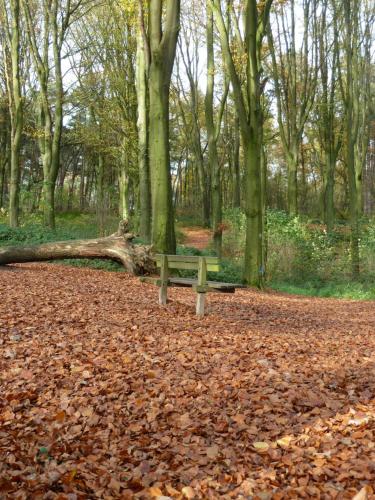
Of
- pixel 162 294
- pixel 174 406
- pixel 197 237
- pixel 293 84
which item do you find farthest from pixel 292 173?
pixel 174 406

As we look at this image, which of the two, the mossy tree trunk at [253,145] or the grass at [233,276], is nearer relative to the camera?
the mossy tree trunk at [253,145]

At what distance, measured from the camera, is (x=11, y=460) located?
10.3 ft

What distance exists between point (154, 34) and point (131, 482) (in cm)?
1008

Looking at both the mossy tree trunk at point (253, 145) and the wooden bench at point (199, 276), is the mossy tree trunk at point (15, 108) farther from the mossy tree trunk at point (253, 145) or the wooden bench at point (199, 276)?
Answer: the wooden bench at point (199, 276)

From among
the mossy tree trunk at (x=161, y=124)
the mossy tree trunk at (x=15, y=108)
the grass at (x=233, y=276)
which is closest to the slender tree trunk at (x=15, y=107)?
the mossy tree trunk at (x=15, y=108)

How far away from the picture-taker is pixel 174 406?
13.1 feet

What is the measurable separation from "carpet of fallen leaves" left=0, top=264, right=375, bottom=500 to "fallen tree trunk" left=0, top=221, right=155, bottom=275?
11.2 ft

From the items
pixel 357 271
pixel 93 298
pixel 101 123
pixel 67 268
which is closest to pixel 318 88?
pixel 101 123

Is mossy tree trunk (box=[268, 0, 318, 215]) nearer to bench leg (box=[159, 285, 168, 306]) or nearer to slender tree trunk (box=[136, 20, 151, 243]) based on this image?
slender tree trunk (box=[136, 20, 151, 243])

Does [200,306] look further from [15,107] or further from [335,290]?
[15,107]

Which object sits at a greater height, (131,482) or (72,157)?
(72,157)

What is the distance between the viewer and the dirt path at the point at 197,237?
2480cm

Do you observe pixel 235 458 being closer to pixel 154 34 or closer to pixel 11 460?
pixel 11 460

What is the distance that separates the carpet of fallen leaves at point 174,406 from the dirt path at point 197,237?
1762 centimetres
